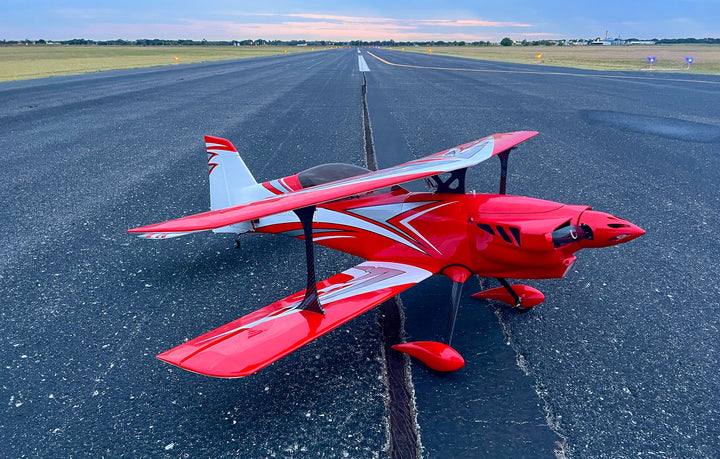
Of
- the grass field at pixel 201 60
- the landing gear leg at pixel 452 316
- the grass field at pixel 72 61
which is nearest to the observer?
the landing gear leg at pixel 452 316

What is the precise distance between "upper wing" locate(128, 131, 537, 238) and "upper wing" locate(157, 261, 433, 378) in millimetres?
873

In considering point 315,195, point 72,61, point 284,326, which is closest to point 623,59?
point 315,195

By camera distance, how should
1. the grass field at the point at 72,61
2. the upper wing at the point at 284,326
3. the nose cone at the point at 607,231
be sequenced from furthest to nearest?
the grass field at the point at 72,61, the nose cone at the point at 607,231, the upper wing at the point at 284,326

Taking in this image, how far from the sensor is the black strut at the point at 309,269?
10.8 ft

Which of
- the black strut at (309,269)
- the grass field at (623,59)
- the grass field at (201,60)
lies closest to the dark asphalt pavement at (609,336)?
the black strut at (309,269)

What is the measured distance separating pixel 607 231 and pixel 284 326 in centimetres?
284

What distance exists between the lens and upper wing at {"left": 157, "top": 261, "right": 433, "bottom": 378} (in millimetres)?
2723

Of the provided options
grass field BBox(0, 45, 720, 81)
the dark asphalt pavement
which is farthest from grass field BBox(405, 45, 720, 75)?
the dark asphalt pavement

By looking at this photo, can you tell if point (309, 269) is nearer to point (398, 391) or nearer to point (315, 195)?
point (315, 195)

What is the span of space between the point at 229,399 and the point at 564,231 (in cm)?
323

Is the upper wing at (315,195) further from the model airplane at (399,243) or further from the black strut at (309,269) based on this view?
the black strut at (309,269)

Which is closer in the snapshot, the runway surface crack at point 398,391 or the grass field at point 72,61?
the runway surface crack at point 398,391

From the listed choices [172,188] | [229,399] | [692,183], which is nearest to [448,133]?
[692,183]

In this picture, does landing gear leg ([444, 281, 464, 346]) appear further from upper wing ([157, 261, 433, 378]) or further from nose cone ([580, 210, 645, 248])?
nose cone ([580, 210, 645, 248])
